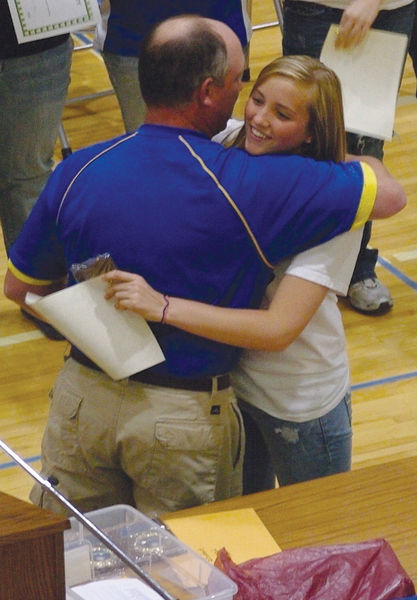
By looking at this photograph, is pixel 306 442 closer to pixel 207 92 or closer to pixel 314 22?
pixel 207 92

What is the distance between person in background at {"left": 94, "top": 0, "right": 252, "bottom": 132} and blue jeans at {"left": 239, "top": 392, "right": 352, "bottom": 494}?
1623mm

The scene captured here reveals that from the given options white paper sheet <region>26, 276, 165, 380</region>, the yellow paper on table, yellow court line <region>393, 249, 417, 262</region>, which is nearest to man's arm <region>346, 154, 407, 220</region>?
white paper sheet <region>26, 276, 165, 380</region>

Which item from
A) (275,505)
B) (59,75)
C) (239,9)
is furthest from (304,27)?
(275,505)

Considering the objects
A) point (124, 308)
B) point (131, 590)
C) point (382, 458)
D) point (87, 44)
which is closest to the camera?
point (131, 590)

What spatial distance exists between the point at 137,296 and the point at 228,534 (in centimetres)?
39

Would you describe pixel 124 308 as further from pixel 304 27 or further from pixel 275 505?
pixel 304 27

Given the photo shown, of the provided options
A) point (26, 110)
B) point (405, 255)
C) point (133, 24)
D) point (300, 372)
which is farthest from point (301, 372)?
point (405, 255)

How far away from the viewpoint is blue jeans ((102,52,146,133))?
3.45m

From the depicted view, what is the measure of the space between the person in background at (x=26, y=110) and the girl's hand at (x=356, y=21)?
35.2 inches

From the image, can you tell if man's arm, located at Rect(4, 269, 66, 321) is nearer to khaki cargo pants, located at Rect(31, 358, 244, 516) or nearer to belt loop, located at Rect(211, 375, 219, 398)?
khaki cargo pants, located at Rect(31, 358, 244, 516)

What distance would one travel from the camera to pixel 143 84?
171 centimetres

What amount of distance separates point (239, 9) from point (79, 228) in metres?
1.82

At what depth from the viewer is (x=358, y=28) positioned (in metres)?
2.59

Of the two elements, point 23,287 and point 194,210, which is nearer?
point 194,210
